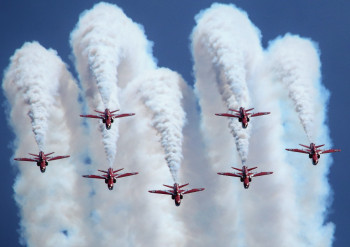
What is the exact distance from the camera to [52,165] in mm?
132750

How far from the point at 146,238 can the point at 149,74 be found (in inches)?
749

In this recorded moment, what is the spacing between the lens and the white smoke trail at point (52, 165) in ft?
405

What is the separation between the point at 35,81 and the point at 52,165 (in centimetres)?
1680

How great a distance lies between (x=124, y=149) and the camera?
12606cm

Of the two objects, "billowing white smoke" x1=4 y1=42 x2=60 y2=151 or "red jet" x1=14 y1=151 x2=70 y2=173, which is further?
"red jet" x1=14 y1=151 x2=70 y2=173

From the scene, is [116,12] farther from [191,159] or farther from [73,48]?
[191,159]

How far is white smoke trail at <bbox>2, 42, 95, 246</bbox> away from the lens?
123 meters

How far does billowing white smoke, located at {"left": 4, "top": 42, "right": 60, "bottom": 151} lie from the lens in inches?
4601

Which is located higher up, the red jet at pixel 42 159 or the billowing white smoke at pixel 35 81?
the billowing white smoke at pixel 35 81

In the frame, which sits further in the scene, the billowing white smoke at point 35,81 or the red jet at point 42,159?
the red jet at point 42,159

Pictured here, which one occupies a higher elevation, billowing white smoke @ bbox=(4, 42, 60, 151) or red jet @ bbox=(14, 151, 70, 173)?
billowing white smoke @ bbox=(4, 42, 60, 151)

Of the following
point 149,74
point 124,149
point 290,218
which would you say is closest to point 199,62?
point 149,74

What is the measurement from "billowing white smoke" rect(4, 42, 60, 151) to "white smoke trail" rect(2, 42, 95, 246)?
0.36 feet

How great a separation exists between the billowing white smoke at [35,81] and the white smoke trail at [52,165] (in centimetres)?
11
